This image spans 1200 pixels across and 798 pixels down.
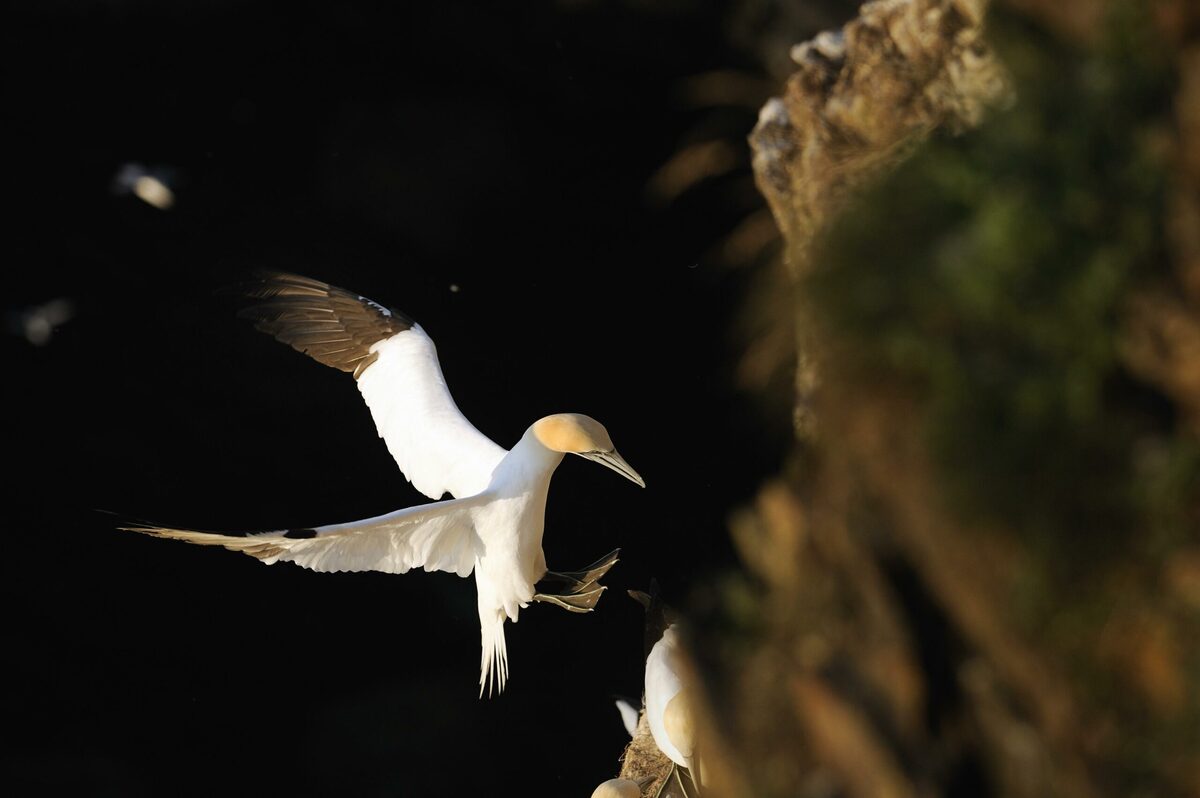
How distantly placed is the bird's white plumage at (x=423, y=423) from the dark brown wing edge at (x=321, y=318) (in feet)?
0.23

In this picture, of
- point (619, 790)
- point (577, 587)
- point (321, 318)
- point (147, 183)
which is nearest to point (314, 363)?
point (147, 183)

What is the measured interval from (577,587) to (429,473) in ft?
2.47

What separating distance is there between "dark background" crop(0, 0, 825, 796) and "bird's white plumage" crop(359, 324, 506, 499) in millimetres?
1227

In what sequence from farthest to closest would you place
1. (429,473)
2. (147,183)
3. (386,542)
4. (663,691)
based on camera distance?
(147,183) < (429,473) < (386,542) < (663,691)

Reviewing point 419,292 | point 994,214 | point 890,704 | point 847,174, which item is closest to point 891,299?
point 994,214

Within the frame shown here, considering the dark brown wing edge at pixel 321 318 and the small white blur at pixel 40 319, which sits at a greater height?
the small white blur at pixel 40 319

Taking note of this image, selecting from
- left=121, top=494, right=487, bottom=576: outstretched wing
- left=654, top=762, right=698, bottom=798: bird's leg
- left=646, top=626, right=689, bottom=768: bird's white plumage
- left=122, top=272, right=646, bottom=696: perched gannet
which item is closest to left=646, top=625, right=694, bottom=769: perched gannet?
left=646, top=626, right=689, bottom=768: bird's white plumage

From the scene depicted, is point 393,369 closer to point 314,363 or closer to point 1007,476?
point 314,363

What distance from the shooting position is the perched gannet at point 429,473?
14.0 ft

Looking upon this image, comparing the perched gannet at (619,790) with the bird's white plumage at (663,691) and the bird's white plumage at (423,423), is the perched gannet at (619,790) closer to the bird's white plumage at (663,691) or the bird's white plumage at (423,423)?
the bird's white plumage at (663,691)

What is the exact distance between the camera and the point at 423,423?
16.8 ft

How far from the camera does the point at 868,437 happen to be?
1.77m

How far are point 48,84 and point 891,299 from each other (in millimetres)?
5641

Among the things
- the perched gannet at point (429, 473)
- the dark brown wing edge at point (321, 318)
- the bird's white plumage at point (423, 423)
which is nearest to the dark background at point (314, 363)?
the dark brown wing edge at point (321, 318)
